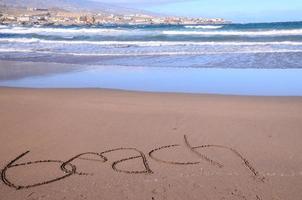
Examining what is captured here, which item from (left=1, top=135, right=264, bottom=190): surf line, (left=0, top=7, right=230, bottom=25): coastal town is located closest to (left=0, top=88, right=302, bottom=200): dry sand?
(left=1, top=135, right=264, bottom=190): surf line

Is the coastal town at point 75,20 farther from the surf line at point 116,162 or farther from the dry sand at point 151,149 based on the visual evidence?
the surf line at point 116,162

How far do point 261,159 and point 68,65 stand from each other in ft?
37.4

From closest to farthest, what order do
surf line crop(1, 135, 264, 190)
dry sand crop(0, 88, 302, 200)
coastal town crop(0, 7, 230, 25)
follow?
dry sand crop(0, 88, 302, 200), surf line crop(1, 135, 264, 190), coastal town crop(0, 7, 230, 25)

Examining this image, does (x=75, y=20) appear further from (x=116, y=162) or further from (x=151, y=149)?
(x=116, y=162)

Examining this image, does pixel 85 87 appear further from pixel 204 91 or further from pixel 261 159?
pixel 261 159

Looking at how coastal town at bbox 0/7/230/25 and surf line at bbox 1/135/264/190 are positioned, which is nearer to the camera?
surf line at bbox 1/135/264/190

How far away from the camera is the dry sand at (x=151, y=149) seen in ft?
13.6

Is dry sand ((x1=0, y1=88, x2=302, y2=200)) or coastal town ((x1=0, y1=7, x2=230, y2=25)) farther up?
dry sand ((x1=0, y1=88, x2=302, y2=200))

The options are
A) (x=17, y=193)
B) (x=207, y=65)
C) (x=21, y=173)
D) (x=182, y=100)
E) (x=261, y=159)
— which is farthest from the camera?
(x=207, y=65)

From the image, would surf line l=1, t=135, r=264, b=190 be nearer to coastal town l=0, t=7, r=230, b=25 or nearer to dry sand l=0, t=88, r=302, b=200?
dry sand l=0, t=88, r=302, b=200

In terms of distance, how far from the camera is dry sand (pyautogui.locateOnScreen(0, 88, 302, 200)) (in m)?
4.14

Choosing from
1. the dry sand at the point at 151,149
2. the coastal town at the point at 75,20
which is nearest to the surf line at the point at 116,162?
the dry sand at the point at 151,149

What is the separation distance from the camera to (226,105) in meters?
7.93

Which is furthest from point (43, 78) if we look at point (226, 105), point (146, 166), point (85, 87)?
point (146, 166)
